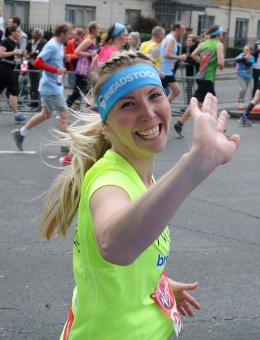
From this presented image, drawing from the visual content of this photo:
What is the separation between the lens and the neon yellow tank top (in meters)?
2.05

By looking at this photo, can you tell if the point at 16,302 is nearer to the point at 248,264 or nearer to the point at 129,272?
the point at 248,264

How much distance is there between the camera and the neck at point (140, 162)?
7.07ft

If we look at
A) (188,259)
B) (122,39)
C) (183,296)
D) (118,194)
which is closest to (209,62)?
(122,39)

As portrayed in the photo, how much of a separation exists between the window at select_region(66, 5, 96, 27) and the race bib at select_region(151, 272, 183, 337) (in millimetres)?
36149

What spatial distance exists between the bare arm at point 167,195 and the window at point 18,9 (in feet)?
113

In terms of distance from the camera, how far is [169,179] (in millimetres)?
1558

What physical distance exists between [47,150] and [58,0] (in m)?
27.9

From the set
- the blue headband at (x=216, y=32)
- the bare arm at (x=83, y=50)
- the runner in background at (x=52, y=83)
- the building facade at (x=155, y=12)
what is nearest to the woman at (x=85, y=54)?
the bare arm at (x=83, y=50)

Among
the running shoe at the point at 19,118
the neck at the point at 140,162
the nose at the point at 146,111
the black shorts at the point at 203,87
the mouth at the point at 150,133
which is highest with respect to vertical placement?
the nose at the point at 146,111

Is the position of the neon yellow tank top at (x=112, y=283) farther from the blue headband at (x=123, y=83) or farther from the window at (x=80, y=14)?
the window at (x=80, y=14)

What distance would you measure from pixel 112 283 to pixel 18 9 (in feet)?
114

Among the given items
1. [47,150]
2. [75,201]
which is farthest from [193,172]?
[47,150]

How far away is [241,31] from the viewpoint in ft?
151

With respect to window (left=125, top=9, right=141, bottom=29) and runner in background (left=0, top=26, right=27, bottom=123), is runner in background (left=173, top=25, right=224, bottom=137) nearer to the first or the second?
runner in background (left=0, top=26, right=27, bottom=123)
